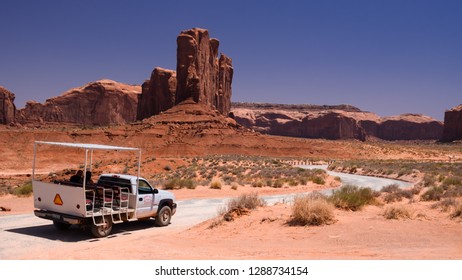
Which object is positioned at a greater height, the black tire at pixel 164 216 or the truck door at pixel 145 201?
the truck door at pixel 145 201

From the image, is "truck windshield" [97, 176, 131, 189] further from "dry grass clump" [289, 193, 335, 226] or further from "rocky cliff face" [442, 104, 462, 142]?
"rocky cliff face" [442, 104, 462, 142]

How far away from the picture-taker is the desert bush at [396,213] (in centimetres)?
1048

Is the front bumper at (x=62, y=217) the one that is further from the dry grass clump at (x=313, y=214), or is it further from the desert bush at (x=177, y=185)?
the desert bush at (x=177, y=185)

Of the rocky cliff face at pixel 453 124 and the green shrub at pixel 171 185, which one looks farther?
the rocky cliff face at pixel 453 124

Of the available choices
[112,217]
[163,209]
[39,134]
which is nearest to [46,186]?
[112,217]

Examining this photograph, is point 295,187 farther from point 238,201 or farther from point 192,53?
point 192,53

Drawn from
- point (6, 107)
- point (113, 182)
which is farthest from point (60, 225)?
point (6, 107)

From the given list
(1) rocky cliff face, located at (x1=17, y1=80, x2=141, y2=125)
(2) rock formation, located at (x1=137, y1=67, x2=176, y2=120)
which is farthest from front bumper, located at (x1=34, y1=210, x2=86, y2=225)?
(1) rocky cliff face, located at (x1=17, y1=80, x2=141, y2=125)

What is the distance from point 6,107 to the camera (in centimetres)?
11381

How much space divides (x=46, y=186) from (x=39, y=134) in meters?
54.7

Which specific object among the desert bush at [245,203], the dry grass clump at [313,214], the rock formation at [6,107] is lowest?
the desert bush at [245,203]

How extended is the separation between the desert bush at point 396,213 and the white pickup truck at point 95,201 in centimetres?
606

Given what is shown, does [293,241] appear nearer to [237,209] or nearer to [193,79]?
[237,209]

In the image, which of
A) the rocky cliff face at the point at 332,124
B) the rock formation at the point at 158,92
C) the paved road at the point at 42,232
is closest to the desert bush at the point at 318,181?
the paved road at the point at 42,232
